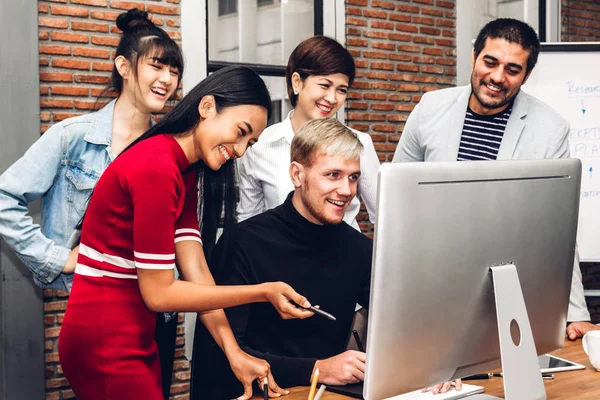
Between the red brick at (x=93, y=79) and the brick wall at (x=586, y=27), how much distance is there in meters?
3.87

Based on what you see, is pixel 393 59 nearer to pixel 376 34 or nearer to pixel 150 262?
pixel 376 34

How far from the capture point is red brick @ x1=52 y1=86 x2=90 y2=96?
342cm

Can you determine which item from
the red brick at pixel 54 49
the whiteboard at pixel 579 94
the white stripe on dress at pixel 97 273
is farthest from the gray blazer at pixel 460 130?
the red brick at pixel 54 49

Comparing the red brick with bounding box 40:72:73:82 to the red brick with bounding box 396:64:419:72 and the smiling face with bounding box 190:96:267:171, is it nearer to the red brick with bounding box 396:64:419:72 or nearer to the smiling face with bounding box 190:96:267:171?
the smiling face with bounding box 190:96:267:171

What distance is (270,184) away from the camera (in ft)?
8.59

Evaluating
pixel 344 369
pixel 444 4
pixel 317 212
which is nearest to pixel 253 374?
pixel 344 369

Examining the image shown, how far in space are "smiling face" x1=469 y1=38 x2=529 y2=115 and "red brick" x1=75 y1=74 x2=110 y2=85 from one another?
1964mm

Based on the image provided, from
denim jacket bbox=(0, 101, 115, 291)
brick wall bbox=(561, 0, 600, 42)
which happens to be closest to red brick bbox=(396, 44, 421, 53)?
brick wall bbox=(561, 0, 600, 42)

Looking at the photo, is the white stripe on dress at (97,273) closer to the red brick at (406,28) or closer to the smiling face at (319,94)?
the smiling face at (319,94)

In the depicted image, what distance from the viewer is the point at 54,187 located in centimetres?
235

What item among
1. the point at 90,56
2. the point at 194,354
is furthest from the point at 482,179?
the point at 90,56

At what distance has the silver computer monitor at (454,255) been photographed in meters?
1.13

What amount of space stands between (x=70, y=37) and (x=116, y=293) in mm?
2259

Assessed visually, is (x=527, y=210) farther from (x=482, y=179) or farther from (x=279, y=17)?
(x=279, y=17)
